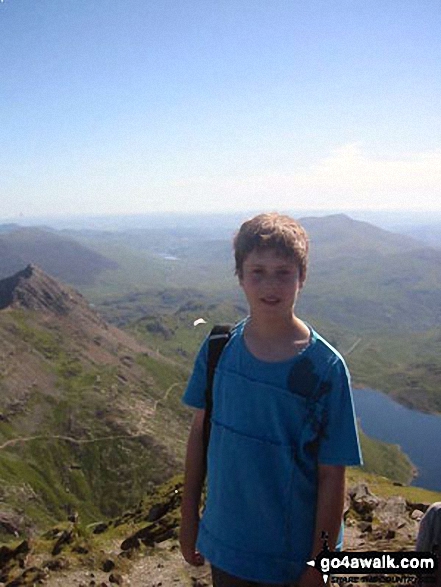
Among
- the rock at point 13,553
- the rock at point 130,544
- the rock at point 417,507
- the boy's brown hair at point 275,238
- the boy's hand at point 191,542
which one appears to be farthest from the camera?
the rock at point 417,507

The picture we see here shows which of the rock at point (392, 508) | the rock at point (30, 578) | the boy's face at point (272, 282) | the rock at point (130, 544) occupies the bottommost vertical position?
the rock at point (130, 544)

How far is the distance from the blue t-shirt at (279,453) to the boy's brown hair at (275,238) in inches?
43.1

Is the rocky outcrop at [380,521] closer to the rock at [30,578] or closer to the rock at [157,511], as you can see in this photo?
the rock at [157,511]

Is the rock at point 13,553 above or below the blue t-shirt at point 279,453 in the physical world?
below

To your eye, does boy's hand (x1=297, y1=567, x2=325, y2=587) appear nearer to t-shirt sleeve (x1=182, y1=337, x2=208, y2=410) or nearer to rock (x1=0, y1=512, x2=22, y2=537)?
t-shirt sleeve (x1=182, y1=337, x2=208, y2=410)

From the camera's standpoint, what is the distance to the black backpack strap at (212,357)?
749cm

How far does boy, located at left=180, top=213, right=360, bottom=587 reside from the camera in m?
6.37

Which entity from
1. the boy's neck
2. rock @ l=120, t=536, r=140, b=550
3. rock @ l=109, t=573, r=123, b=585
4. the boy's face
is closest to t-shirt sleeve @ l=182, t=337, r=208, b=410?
the boy's neck

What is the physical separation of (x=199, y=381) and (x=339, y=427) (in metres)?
2.29

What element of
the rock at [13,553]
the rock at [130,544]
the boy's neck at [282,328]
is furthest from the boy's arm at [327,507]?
the rock at [13,553]

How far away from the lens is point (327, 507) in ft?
20.9

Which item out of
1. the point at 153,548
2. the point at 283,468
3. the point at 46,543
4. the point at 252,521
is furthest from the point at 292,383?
the point at 46,543

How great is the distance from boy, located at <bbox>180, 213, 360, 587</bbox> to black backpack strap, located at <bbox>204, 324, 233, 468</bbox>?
371 millimetres

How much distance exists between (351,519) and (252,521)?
1825 centimetres
